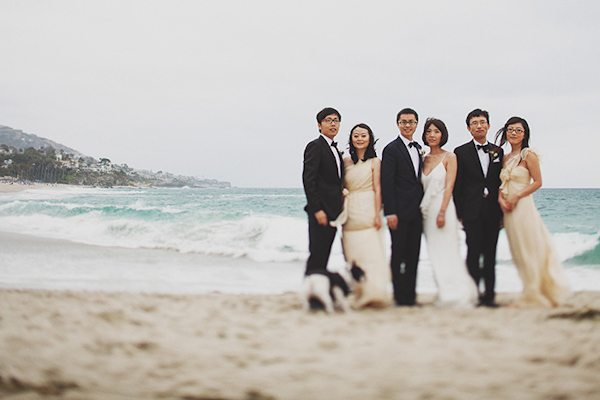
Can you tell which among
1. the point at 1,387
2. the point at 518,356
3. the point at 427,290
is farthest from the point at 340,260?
the point at 1,387

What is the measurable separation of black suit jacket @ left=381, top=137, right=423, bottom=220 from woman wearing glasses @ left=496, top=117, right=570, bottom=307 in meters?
0.92

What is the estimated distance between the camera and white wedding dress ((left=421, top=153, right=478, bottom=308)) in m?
3.99

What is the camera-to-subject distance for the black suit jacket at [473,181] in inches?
159

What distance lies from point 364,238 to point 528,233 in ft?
5.44

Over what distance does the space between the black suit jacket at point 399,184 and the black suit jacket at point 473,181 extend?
1.44 ft

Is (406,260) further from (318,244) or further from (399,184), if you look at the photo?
(318,244)

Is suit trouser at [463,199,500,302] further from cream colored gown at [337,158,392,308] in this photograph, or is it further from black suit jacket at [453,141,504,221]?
cream colored gown at [337,158,392,308]

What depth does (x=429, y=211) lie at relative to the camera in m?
4.09

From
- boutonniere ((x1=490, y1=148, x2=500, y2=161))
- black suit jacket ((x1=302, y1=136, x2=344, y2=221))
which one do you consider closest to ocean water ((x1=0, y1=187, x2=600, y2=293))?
black suit jacket ((x1=302, y1=136, x2=344, y2=221))

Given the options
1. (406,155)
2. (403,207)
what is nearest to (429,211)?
(403,207)

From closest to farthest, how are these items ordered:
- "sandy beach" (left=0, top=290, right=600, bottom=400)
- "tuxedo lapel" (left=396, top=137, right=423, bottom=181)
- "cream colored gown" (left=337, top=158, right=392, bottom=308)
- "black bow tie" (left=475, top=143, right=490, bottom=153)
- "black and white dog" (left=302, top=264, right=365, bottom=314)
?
"sandy beach" (left=0, top=290, right=600, bottom=400), "black and white dog" (left=302, top=264, right=365, bottom=314), "cream colored gown" (left=337, top=158, right=392, bottom=308), "tuxedo lapel" (left=396, top=137, right=423, bottom=181), "black bow tie" (left=475, top=143, right=490, bottom=153)

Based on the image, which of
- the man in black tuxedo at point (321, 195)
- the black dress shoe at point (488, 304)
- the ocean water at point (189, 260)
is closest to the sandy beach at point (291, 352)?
the black dress shoe at point (488, 304)

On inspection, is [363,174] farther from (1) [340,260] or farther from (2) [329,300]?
(1) [340,260]

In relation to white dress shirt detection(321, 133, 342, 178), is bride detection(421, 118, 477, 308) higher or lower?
lower
